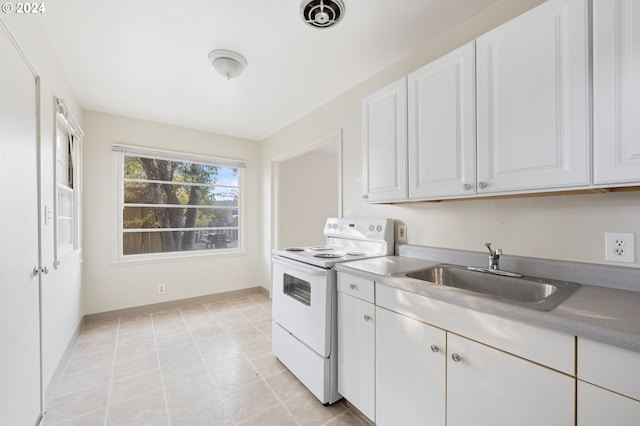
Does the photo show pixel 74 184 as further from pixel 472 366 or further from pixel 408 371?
pixel 472 366

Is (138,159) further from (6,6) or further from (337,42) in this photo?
(337,42)

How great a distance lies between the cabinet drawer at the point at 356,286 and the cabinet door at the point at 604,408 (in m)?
0.86

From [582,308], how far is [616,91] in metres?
0.76

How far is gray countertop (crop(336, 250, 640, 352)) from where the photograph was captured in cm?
75

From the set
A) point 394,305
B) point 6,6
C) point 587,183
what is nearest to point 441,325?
point 394,305

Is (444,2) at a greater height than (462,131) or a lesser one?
greater

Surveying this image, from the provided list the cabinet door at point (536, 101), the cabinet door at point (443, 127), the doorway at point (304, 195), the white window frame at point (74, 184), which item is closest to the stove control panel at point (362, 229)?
the cabinet door at point (443, 127)

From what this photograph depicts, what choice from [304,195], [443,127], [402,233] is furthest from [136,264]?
[443,127]

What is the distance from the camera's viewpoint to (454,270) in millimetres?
1591

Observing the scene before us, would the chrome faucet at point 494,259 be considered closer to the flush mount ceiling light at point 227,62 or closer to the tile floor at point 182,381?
the tile floor at point 182,381

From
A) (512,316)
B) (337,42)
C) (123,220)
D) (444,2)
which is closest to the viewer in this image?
(512,316)

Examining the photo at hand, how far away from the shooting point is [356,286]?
159cm

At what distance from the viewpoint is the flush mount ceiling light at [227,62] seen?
1.98 metres

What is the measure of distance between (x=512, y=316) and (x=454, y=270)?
0.68 meters
